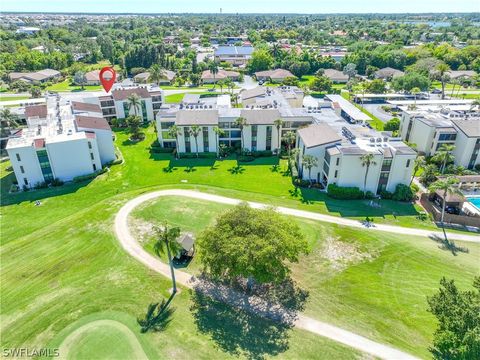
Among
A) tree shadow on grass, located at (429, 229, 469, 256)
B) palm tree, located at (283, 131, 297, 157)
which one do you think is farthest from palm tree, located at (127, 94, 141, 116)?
tree shadow on grass, located at (429, 229, 469, 256)

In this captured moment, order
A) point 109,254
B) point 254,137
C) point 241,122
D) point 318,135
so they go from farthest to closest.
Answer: point 254,137 < point 241,122 < point 318,135 < point 109,254

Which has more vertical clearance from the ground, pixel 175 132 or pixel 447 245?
pixel 175 132

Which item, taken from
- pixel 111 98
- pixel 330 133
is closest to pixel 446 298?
pixel 330 133

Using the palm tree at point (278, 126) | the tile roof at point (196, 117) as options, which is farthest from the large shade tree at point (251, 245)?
the tile roof at point (196, 117)

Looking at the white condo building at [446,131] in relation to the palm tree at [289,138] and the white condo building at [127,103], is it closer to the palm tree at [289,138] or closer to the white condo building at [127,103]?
the palm tree at [289,138]

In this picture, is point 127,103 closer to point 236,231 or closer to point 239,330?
point 236,231

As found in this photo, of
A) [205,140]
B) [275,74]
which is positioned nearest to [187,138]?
[205,140]
